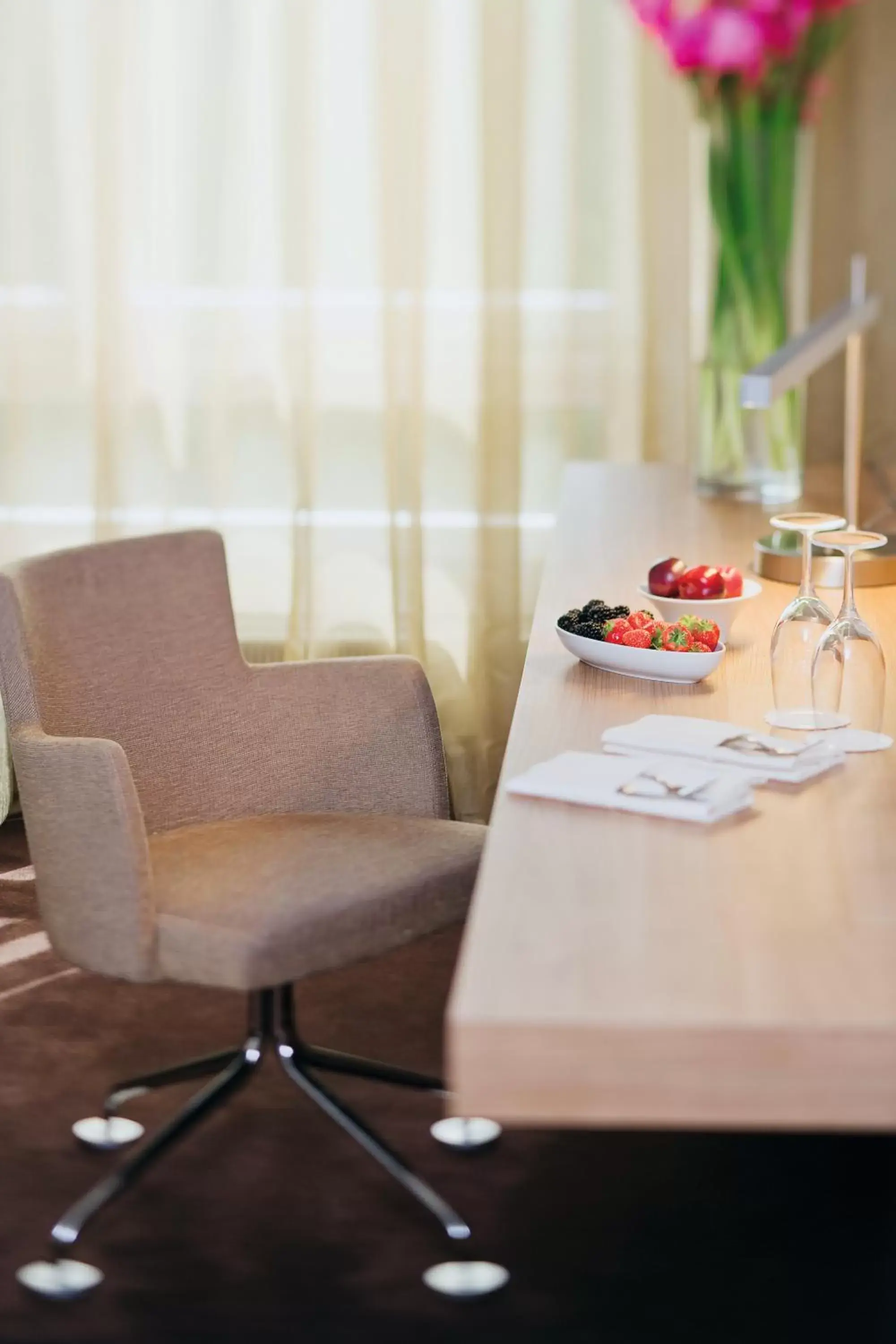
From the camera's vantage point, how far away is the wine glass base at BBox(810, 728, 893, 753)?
1933 mm

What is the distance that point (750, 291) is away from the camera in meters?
3.27

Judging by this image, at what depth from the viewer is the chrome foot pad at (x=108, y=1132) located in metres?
2.55

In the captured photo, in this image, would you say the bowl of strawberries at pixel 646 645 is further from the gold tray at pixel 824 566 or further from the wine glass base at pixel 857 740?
the gold tray at pixel 824 566

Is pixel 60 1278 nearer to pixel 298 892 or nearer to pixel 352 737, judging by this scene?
pixel 298 892

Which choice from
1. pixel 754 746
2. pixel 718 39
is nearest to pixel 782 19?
pixel 718 39

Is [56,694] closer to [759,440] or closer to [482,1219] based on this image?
[482,1219]

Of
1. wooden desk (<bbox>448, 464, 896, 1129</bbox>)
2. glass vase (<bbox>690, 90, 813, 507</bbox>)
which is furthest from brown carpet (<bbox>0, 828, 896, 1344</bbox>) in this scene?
glass vase (<bbox>690, 90, 813, 507</bbox>)

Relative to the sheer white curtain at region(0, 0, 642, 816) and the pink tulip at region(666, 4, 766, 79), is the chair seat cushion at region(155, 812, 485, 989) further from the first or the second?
the sheer white curtain at region(0, 0, 642, 816)

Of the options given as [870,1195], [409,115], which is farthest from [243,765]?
[409,115]

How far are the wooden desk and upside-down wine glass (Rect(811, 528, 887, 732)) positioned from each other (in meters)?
0.10

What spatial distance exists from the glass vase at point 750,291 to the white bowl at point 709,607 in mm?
851

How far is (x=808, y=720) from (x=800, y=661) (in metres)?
0.07

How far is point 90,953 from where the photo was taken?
224 cm

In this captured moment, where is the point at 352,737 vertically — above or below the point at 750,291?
below
